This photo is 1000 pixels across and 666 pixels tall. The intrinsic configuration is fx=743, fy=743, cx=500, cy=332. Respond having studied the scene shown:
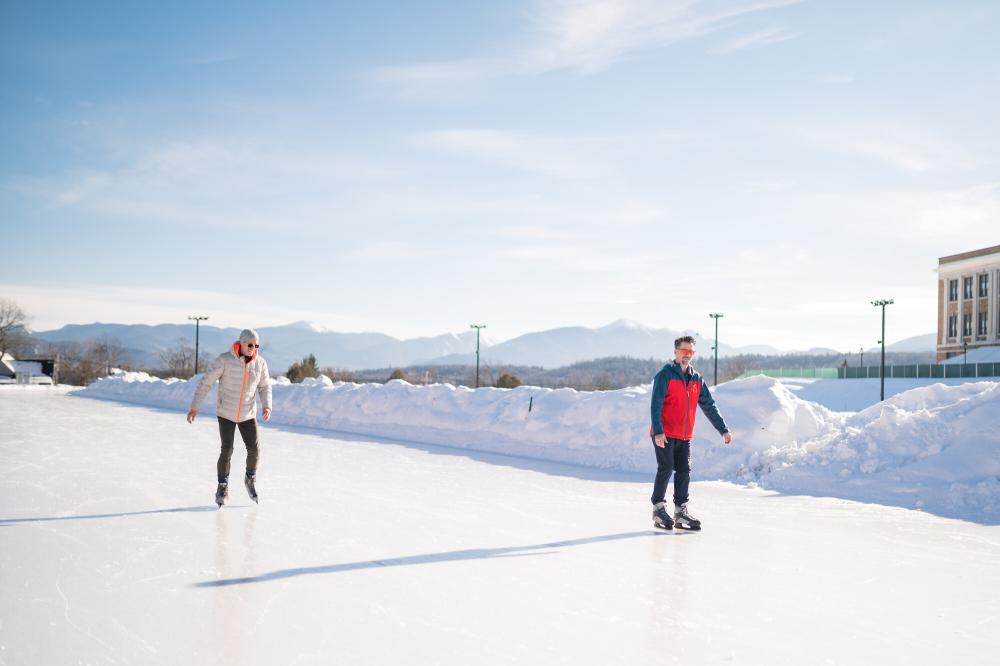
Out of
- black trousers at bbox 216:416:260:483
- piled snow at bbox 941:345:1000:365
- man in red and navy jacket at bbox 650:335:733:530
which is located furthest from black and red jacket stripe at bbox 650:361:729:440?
piled snow at bbox 941:345:1000:365

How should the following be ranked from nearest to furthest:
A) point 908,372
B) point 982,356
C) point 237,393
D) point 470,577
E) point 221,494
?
1. point 470,577
2. point 221,494
3. point 237,393
4. point 908,372
5. point 982,356

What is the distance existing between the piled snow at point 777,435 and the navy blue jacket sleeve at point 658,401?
3.60 meters

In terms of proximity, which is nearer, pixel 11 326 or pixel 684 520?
pixel 684 520

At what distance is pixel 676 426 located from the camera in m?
6.81

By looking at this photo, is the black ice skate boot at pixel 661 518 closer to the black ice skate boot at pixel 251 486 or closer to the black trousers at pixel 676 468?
the black trousers at pixel 676 468

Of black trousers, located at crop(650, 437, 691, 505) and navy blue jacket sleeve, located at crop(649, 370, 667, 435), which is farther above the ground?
navy blue jacket sleeve, located at crop(649, 370, 667, 435)

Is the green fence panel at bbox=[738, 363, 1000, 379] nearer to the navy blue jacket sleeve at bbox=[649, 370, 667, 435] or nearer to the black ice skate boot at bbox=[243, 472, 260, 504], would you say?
the navy blue jacket sleeve at bbox=[649, 370, 667, 435]

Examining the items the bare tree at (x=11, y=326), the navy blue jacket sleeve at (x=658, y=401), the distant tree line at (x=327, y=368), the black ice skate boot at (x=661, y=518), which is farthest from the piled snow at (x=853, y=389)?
the bare tree at (x=11, y=326)

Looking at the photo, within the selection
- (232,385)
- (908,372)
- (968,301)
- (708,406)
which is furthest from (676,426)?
(968,301)

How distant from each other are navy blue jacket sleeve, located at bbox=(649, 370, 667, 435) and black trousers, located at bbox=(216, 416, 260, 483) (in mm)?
3976

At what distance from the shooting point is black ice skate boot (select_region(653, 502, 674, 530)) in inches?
265

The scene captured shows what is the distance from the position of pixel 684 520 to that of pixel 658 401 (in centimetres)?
112

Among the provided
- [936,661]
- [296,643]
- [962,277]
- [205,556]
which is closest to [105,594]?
[205,556]

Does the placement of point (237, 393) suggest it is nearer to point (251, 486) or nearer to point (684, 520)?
point (251, 486)
